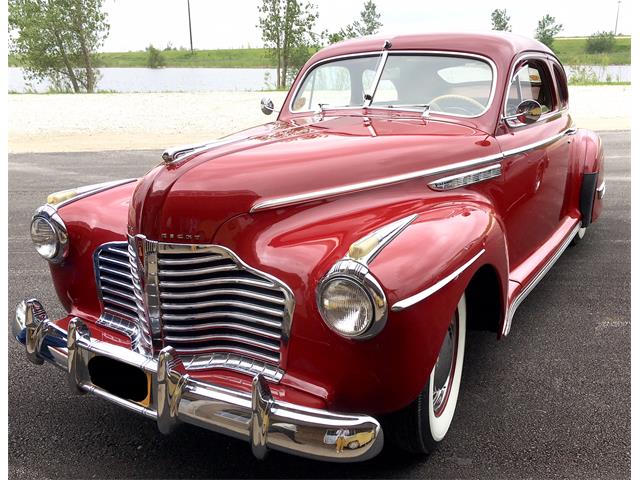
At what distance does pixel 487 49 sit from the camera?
3.57m

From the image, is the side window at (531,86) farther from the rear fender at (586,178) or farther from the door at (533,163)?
the rear fender at (586,178)

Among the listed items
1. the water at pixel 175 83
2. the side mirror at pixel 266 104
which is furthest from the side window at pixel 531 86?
the water at pixel 175 83

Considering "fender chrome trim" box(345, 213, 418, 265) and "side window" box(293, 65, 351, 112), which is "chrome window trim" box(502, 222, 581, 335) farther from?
"side window" box(293, 65, 351, 112)

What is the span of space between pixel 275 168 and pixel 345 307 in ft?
2.49

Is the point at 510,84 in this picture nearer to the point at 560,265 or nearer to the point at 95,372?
the point at 560,265

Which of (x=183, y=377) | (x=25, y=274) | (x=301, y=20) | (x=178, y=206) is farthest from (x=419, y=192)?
(x=301, y=20)

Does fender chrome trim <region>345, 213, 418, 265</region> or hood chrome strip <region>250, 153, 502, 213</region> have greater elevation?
hood chrome strip <region>250, 153, 502, 213</region>

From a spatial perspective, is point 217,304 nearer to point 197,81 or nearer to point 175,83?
point 175,83

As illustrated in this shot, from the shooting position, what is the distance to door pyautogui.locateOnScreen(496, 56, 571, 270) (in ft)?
10.9

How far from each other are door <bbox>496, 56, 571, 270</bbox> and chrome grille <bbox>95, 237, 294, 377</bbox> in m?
1.62

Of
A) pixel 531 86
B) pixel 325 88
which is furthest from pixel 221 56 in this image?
pixel 531 86

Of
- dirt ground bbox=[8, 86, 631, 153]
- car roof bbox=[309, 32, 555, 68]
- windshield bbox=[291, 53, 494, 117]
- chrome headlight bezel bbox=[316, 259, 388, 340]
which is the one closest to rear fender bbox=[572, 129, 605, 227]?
car roof bbox=[309, 32, 555, 68]

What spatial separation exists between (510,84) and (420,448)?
7.28 ft

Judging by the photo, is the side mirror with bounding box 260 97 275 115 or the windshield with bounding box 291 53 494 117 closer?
the windshield with bounding box 291 53 494 117
